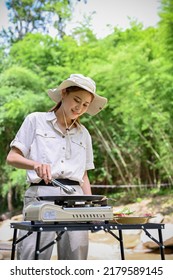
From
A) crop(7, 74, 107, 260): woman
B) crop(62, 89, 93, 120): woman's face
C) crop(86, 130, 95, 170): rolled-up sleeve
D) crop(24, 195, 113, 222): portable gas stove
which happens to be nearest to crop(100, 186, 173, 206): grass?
crop(86, 130, 95, 170): rolled-up sleeve

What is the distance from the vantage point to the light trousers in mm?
2320

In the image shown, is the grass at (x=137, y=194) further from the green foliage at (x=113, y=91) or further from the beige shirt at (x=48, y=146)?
the beige shirt at (x=48, y=146)

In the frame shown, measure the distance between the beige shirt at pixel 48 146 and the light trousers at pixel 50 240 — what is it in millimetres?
63

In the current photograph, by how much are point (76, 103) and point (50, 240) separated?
613 mm

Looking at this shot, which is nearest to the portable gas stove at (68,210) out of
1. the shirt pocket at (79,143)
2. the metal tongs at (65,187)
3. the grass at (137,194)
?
the metal tongs at (65,187)

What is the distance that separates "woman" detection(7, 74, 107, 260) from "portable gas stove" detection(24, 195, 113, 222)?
17 centimetres

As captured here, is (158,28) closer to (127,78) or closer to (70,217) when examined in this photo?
(127,78)

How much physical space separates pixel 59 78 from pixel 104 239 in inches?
89.7

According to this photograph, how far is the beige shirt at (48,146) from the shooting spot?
2.43m

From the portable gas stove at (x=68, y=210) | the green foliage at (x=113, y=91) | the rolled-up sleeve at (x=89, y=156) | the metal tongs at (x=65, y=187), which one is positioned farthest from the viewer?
the green foliage at (x=113, y=91)

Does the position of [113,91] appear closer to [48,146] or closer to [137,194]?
[137,194]

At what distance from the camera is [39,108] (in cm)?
707

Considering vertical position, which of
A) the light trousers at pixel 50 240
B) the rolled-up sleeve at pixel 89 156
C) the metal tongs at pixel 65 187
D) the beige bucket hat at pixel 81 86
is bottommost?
the light trousers at pixel 50 240
